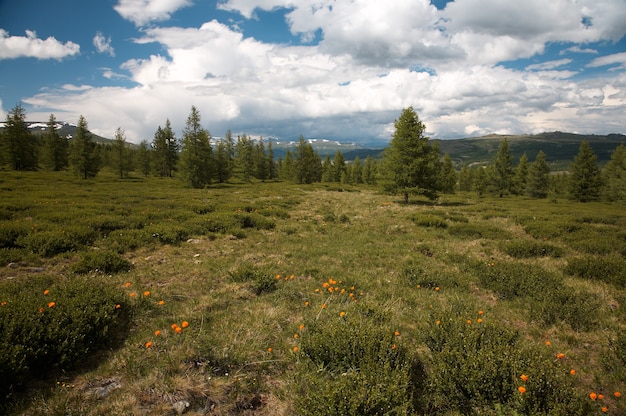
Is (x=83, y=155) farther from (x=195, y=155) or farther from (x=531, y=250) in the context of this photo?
(x=531, y=250)

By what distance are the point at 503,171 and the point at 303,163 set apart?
139 feet

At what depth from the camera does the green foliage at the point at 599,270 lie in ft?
25.8

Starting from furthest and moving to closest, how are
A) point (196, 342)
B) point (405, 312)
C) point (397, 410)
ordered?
point (405, 312) → point (196, 342) → point (397, 410)

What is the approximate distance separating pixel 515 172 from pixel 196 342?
74053mm

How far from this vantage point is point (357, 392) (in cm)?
346

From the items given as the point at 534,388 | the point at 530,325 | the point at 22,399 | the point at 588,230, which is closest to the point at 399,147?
the point at 588,230

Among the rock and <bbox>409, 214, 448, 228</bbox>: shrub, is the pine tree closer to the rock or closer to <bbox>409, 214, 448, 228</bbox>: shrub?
<bbox>409, 214, 448, 228</bbox>: shrub

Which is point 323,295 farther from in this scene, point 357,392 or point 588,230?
point 588,230

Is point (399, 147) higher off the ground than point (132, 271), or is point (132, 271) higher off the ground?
point (399, 147)

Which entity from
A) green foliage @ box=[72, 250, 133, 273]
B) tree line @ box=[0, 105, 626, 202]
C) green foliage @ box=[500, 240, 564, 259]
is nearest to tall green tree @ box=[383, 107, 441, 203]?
tree line @ box=[0, 105, 626, 202]

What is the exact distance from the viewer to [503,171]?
5875cm

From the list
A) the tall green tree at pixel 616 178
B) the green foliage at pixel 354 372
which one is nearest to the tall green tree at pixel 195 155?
the green foliage at pixel 354 372

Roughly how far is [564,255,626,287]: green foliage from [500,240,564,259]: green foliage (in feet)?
5.61

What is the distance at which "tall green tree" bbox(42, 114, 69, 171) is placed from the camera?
5931 cm
